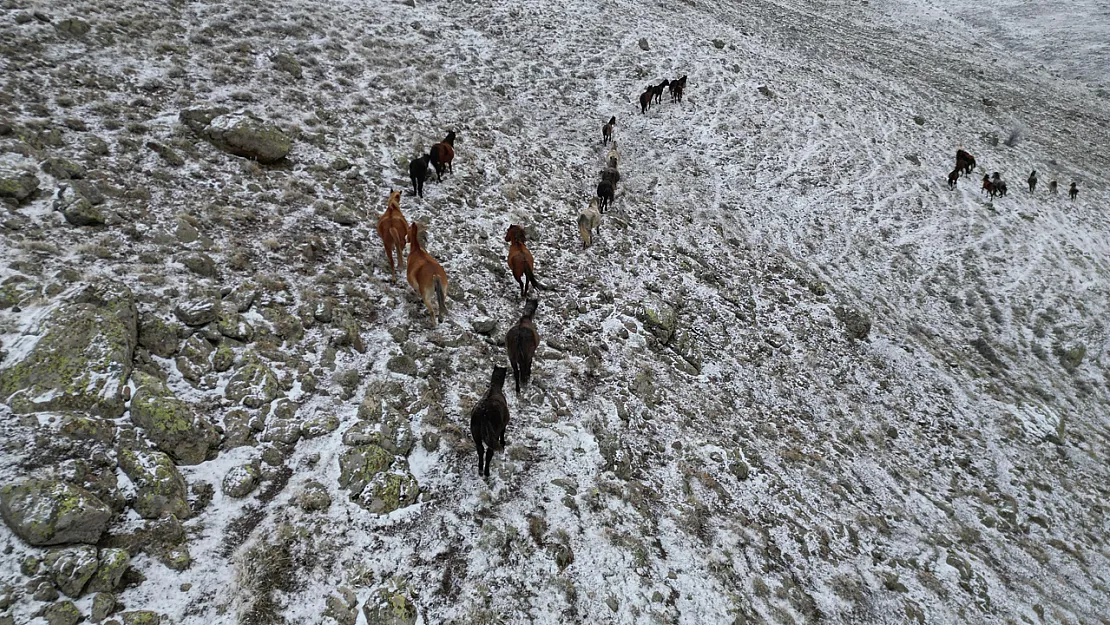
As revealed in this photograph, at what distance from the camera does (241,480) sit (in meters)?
5.11

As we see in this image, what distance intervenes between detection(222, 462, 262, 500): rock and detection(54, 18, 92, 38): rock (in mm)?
11136

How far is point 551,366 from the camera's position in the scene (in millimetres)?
8164

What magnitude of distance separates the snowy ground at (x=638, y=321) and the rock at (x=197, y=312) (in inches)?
8.6

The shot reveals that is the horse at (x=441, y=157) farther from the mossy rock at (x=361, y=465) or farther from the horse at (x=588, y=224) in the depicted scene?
the mossy rock at (x=361, y=465)

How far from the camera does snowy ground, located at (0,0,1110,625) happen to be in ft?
18.7

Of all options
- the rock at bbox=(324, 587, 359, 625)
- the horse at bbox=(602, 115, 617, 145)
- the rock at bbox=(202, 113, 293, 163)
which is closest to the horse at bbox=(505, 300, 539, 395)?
the rock at bbox=(324, 587, 359, 625)

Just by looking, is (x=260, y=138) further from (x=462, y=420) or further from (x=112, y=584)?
(x=112, y=584)

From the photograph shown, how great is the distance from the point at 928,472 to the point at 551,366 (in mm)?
7908

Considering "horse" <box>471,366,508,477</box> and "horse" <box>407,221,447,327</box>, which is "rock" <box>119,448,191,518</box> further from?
"horse" <box>407,221,447,327</box>

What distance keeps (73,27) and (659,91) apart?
16.6m

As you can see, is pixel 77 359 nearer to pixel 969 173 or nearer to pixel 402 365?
pixel 402 365

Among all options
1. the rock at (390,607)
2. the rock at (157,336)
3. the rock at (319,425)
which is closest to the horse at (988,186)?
the rock at (319,425)

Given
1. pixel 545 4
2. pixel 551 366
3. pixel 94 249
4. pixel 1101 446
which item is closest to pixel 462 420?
pixel 551 366

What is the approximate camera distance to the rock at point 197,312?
604cm
